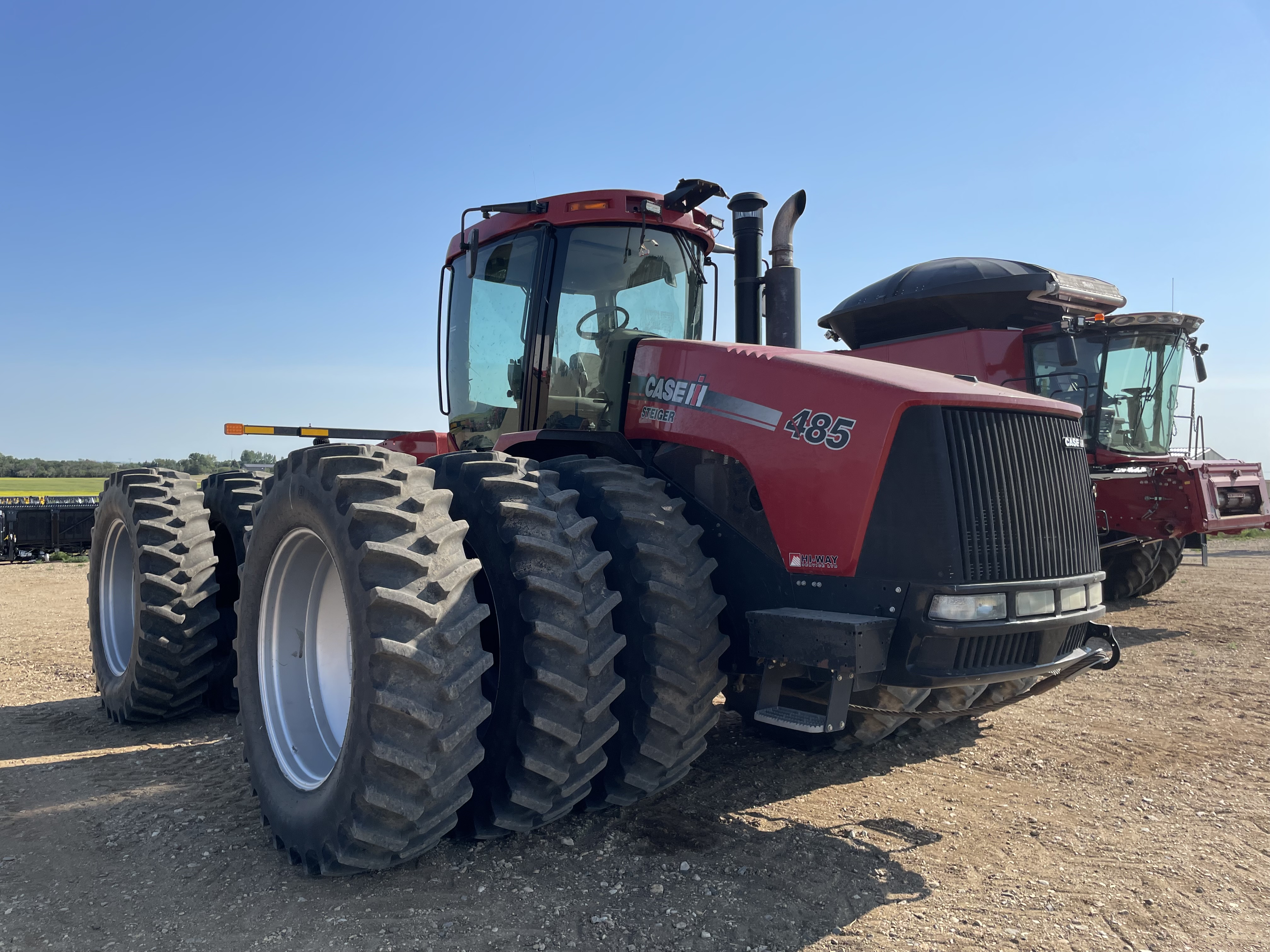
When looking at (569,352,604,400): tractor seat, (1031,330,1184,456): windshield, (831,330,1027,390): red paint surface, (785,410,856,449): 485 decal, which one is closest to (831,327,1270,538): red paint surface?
(831,330,1027,390): red paint surface

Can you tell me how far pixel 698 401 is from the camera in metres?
3.94

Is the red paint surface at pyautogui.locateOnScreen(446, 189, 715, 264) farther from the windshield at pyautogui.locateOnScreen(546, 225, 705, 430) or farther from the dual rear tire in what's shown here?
the dual rear tire

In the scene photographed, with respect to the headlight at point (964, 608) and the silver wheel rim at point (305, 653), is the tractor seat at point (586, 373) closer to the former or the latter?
the silver wheel rim at point (305, 653)

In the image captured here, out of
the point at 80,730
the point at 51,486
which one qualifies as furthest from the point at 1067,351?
the point at 51,486

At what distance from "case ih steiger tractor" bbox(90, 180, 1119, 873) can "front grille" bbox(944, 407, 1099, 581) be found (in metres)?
0.01

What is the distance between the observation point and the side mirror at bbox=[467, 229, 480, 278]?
5016 mm

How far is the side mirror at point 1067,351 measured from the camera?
990cm

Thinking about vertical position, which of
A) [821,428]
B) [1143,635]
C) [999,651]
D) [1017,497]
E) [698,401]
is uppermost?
[698,401]

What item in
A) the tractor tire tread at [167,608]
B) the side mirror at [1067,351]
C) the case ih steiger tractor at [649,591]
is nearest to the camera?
the case ih steiger tractor at [649,591]

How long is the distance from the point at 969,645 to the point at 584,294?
Result: 8.52 feet

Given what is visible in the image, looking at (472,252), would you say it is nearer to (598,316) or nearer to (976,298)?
(598,316)

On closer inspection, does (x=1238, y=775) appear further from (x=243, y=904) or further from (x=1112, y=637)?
(x=243, y=904)

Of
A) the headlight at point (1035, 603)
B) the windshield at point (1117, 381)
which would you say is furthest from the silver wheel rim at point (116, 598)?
the windshield at point (1117, 381)

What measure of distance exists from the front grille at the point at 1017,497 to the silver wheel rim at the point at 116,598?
18.0 ft
